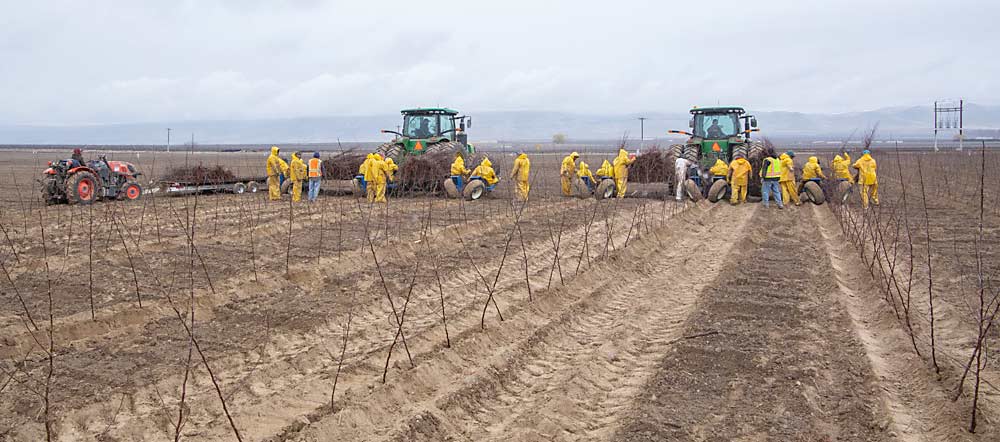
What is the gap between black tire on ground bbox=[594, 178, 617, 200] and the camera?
15.2 m

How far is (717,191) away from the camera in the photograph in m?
15.2

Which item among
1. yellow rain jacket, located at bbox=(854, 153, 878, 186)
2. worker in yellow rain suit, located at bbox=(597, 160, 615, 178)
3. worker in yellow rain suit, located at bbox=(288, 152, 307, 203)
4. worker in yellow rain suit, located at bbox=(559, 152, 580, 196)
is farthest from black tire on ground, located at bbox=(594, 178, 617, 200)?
worker in yellow rain suit, located at bbox=(288, 152, 307, 203)

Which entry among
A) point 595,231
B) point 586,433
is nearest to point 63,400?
point 586,433

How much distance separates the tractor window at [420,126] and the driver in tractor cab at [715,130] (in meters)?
5.89

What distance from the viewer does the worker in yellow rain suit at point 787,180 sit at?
563 inches

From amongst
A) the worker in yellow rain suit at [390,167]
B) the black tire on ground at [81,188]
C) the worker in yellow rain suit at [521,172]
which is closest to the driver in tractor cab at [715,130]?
the worker in yellow rain suit at [521,172]

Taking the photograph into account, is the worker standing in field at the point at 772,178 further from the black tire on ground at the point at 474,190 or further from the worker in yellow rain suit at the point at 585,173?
the black tire on ground at the point at 474,190

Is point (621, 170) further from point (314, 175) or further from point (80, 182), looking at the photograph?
point (80, 182)

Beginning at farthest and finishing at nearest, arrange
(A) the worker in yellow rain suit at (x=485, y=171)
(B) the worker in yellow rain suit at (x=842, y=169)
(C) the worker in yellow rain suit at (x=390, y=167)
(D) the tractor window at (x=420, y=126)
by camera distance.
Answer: (D) the tractor window at (x=420, y=126) → (A) the worker in yellow rain suit at (x=485, y=171) → (B) the worker in yellow rain suit at (x=842, y=169) → (C) the worker in yellow rain suit at (x=390, y=167)

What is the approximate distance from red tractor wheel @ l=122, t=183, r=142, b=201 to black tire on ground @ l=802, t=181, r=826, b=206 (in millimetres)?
12399

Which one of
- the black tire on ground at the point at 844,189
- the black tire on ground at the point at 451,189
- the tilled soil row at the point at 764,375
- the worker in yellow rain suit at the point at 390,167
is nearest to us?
the tilled soil row at the point at 764,375

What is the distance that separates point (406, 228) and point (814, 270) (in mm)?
5369

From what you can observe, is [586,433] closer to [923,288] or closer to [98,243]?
[923,288]

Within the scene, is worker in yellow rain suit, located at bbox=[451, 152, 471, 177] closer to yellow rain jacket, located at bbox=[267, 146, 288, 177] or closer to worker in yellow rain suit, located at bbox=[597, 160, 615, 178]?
worker in yellow rain suit, located at bbox=[597, 160, 615, 178]
